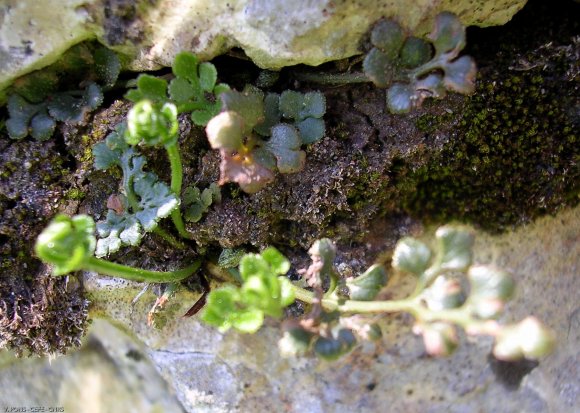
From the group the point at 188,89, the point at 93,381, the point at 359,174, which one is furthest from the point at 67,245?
the point at 93,381

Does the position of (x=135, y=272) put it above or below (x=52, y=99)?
below

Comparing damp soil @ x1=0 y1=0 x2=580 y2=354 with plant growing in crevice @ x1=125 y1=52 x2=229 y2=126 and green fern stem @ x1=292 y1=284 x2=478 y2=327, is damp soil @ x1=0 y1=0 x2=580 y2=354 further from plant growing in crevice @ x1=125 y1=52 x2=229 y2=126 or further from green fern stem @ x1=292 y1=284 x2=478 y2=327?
green fern stem @ x1=292 y1=284 x2=478 y2=327

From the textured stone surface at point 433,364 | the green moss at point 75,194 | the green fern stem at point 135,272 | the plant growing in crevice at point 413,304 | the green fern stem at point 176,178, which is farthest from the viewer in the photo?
the textured stone surface at point 433,364

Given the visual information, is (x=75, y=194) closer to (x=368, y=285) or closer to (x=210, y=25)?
(x=210, y=25)

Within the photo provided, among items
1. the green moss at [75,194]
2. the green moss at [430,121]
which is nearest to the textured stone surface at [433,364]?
the green moss at [75,194]

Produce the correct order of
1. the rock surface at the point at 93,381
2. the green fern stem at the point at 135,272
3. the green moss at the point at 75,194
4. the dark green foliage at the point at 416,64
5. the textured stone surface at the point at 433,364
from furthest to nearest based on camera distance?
the rock surface at the point at 93,381, the textured stone surface at the point at 433,364, the green moss at the point at 75,194, the dark green foliage at the point at 416,64, the green fern stem at the point at 135,272

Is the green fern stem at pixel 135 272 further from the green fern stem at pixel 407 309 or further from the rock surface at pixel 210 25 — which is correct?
the rock surface at pixel 210 25

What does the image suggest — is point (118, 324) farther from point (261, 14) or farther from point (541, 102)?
point (541, 102)

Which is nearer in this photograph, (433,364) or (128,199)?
(128,199)
